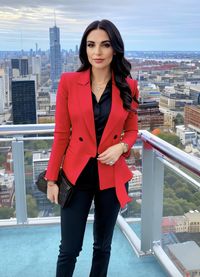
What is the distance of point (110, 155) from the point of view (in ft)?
5.48

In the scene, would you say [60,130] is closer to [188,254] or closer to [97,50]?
[97,50]

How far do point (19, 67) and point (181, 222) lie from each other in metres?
2.36

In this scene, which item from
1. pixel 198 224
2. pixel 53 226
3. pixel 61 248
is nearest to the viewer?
pixel 61 248

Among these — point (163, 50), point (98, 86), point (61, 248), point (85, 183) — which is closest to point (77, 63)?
point (98, 86)

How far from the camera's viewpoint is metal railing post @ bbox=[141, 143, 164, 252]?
258 cm

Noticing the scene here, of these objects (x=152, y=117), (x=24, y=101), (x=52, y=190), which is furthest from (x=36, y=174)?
(x=52, y=190)

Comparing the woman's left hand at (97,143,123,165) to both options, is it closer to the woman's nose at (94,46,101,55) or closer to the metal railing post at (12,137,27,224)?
the woman's nose at (94,46,101,55)

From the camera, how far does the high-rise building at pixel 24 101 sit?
3152mm

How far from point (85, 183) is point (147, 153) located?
41.8 inches

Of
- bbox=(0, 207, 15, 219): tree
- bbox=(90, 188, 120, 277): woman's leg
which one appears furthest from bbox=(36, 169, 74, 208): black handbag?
bbox=(0, 207, 15, 219): tree

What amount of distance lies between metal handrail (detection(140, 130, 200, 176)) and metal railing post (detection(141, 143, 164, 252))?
0.11m

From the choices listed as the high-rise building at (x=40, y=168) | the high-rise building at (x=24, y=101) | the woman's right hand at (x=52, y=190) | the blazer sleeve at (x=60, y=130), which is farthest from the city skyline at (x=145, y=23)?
the woman's right hand at (x=52, y=190)

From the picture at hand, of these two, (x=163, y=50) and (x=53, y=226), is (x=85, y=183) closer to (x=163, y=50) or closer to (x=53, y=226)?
(x=53, y=226)

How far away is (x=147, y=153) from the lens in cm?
268
